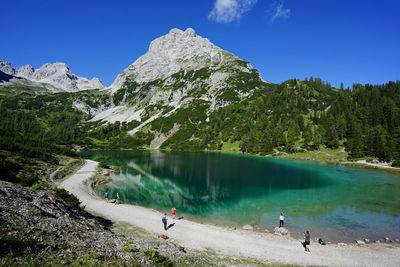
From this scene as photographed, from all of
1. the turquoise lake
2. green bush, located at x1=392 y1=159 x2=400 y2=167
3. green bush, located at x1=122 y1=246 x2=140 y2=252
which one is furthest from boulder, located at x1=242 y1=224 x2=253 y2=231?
green bush, located at x1=392 y1=159 x2=400 y2=167

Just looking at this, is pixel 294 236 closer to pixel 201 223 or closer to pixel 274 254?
pixel 274 254

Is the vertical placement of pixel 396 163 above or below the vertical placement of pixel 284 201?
above

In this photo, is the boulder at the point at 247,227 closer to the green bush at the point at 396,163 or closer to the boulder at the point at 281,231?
the boulder at the point at 281,231

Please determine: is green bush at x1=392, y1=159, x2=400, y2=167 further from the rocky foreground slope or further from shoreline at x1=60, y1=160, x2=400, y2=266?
the rocky foreground slope

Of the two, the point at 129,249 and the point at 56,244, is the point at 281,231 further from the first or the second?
the point at 56,244

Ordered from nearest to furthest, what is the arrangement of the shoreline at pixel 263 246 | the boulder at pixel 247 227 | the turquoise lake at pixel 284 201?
the shoreline at pixel 263 246
the boulder at pixel 247 227
the turquoise lake at pixel 284 201

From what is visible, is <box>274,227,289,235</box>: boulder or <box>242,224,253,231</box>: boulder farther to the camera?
<box>242,224,253,231</box>: boulder

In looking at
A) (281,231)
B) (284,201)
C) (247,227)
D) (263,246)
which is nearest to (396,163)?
(284,201)

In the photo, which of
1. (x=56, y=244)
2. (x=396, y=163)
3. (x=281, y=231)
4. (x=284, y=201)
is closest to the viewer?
(x=56, y=244)

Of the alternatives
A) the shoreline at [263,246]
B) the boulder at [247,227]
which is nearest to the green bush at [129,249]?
the shoreline at [263,246]

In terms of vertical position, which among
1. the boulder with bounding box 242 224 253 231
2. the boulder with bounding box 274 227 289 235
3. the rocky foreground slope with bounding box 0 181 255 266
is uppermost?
the rocky foreground slope with bounding box 0 181 255 266

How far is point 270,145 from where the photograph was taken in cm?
18362

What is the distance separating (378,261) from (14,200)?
41.3 metres

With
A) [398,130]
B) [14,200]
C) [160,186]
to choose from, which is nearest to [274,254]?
[14,200]
